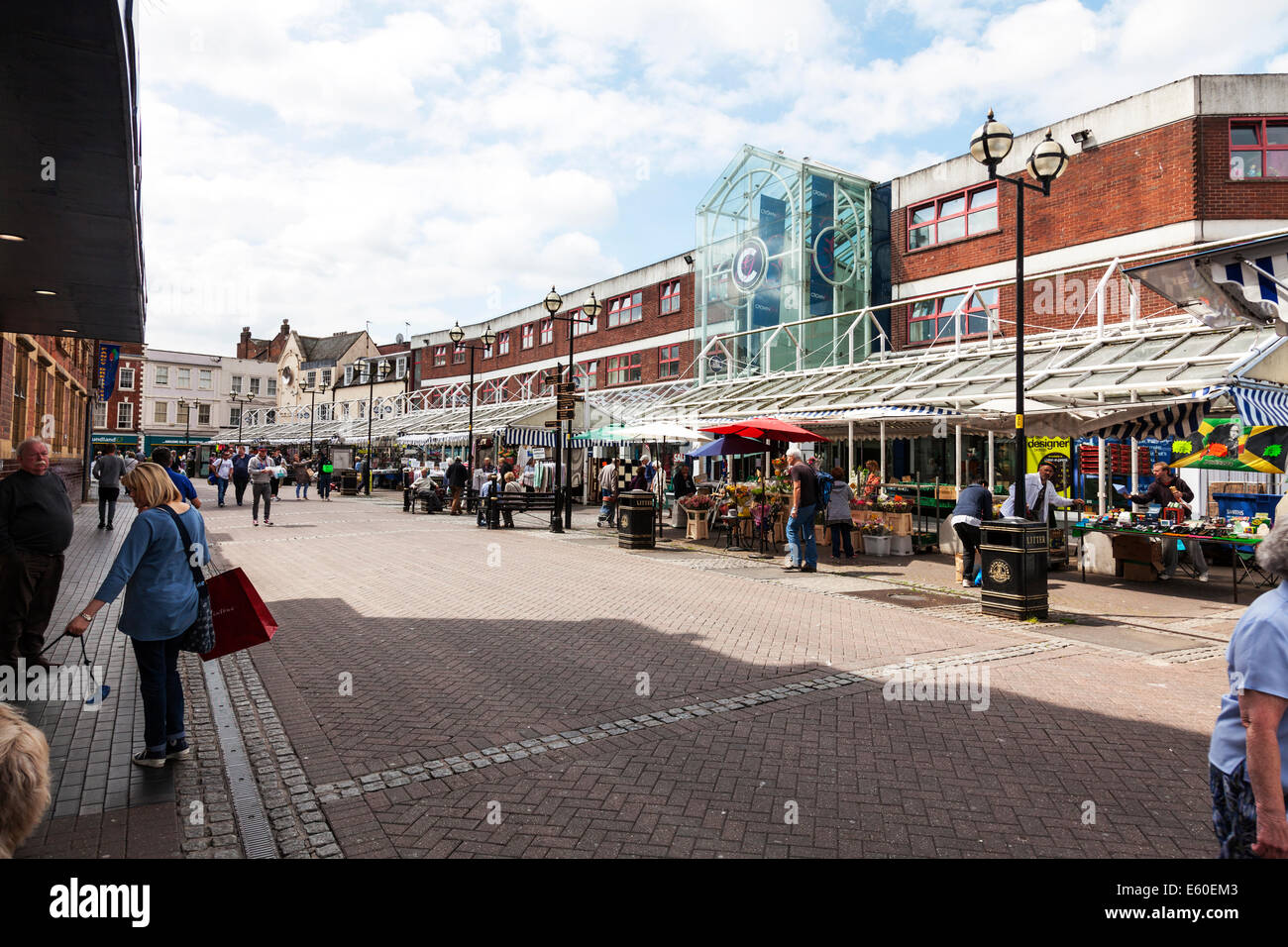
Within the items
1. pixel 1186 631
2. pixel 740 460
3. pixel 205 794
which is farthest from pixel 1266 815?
pixel 740 460

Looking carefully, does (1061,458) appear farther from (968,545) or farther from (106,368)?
(106,368)

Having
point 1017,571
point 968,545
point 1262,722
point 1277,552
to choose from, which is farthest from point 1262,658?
point 968,545

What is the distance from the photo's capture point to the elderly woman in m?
2.04

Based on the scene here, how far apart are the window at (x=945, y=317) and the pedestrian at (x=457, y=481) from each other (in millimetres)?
14954

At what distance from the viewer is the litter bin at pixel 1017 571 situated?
8.87m

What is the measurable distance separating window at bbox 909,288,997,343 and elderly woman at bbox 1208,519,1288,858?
19403mm

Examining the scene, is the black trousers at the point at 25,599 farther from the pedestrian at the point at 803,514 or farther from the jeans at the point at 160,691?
the pedestrian at the point at 803,514

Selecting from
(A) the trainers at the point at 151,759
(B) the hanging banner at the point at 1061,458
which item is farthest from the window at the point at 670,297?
(A) the trainers at the point at 151,759

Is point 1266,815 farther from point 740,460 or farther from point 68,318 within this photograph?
point 740,460

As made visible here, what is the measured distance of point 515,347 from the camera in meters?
45.2

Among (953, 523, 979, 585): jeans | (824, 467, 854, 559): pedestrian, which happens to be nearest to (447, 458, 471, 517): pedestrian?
(824, 467, 854, 559): pedestrian

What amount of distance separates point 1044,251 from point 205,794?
72.0 feet

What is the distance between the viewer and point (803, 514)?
497 inches

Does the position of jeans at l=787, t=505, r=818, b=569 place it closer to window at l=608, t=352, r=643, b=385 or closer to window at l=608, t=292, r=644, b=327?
window at l=608, t=352, r=643, b=385
